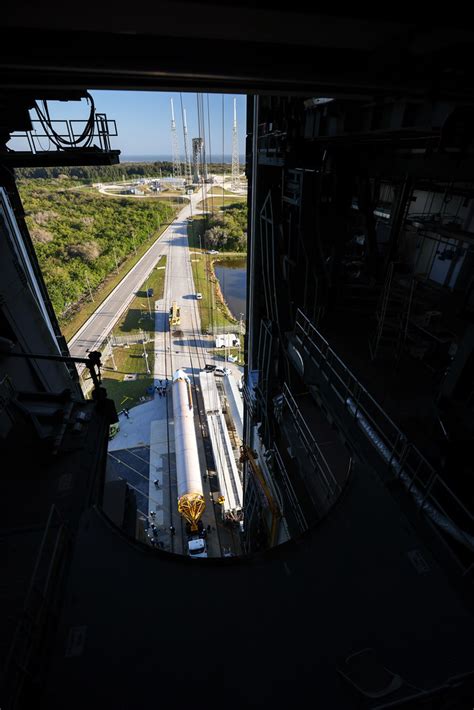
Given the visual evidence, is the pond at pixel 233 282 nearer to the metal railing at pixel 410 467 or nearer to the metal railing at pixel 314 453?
the metal railing at pixel 314 453

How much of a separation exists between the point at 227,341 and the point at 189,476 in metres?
16.2

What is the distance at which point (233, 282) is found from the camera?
163 ft

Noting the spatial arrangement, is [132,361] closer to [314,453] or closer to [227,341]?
[227,341]

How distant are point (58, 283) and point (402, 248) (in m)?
35.0

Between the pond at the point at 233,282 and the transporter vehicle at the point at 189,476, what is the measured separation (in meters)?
19.2

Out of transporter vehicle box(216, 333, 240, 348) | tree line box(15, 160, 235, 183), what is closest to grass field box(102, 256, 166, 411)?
transporter vehicle box(216, 333, 240, 348)

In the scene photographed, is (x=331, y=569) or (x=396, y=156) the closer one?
(x=331, y=569)

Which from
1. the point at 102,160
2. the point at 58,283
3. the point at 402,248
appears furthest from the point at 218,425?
the point at 58,283

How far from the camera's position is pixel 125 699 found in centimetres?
257

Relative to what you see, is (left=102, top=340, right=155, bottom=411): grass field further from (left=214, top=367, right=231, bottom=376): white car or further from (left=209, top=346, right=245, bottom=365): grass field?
(left=209, top=346, right=245, bottom=365): grass field

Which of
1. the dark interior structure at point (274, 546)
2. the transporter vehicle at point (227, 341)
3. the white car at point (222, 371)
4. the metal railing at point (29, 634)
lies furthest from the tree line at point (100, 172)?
the metal railing at point (29, 634)

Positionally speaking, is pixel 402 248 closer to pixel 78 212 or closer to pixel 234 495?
pixel 234 495

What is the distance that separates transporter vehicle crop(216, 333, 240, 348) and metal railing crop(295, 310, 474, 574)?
25111mm

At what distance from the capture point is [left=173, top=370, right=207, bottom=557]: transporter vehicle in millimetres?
18097
